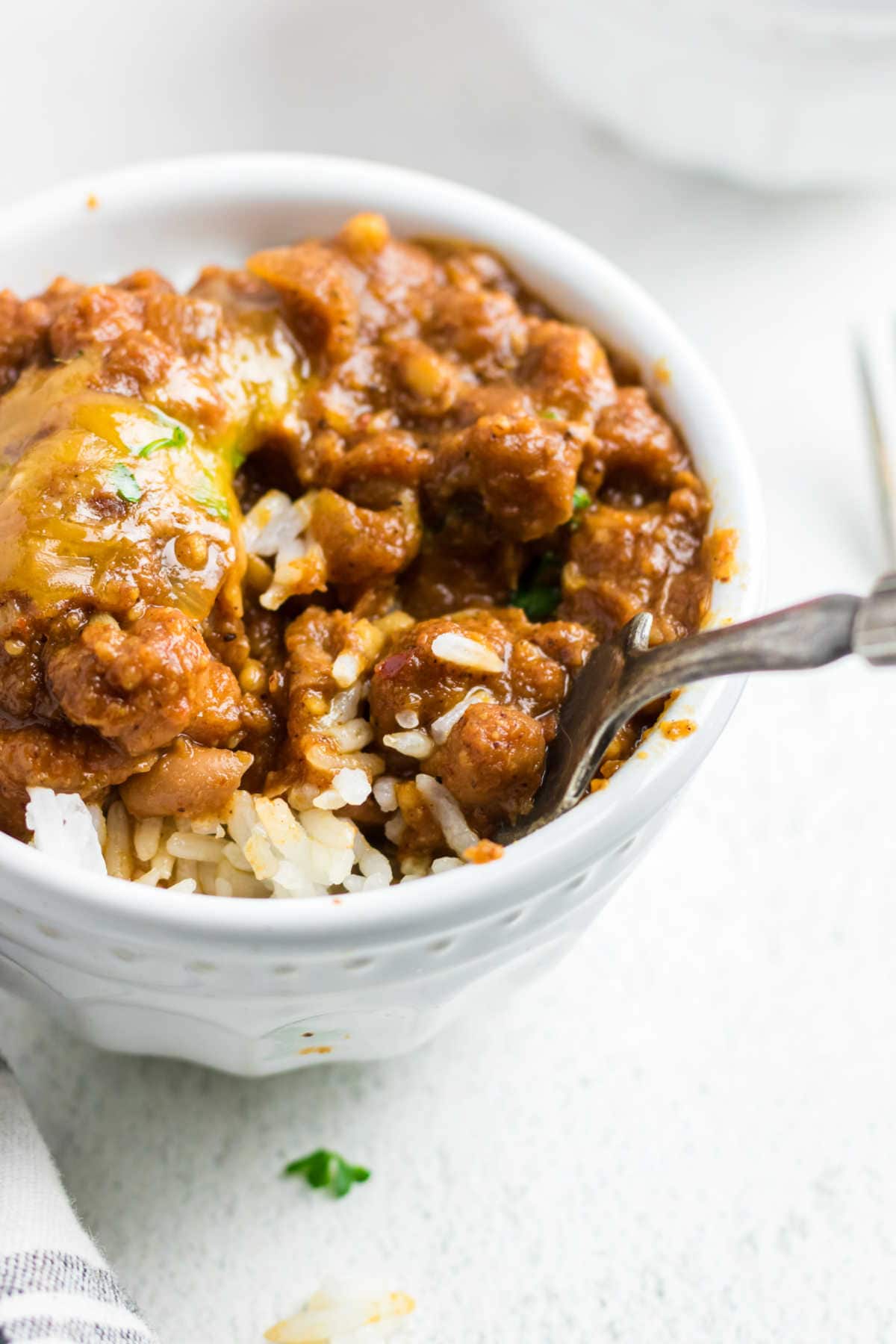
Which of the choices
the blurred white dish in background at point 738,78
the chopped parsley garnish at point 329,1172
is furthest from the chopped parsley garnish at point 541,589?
the blurred white dish in background at point 738,78

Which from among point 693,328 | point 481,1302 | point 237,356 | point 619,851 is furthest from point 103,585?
point 693,328

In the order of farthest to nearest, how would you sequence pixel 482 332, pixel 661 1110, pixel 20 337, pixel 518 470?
pixel 661 1110, pixel 482 332, pixel 20 337, pixel 518 470

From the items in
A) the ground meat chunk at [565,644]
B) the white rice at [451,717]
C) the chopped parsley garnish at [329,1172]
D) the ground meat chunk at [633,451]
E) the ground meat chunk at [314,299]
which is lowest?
the chopped parsley garnish at [329,1172]

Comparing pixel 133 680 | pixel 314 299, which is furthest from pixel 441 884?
pixel 314 299

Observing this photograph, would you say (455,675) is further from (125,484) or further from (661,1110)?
(661,1110)

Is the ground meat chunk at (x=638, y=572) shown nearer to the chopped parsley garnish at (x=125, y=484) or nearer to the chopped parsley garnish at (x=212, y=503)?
the chopped parsley garnish at (x=212, y=503)
